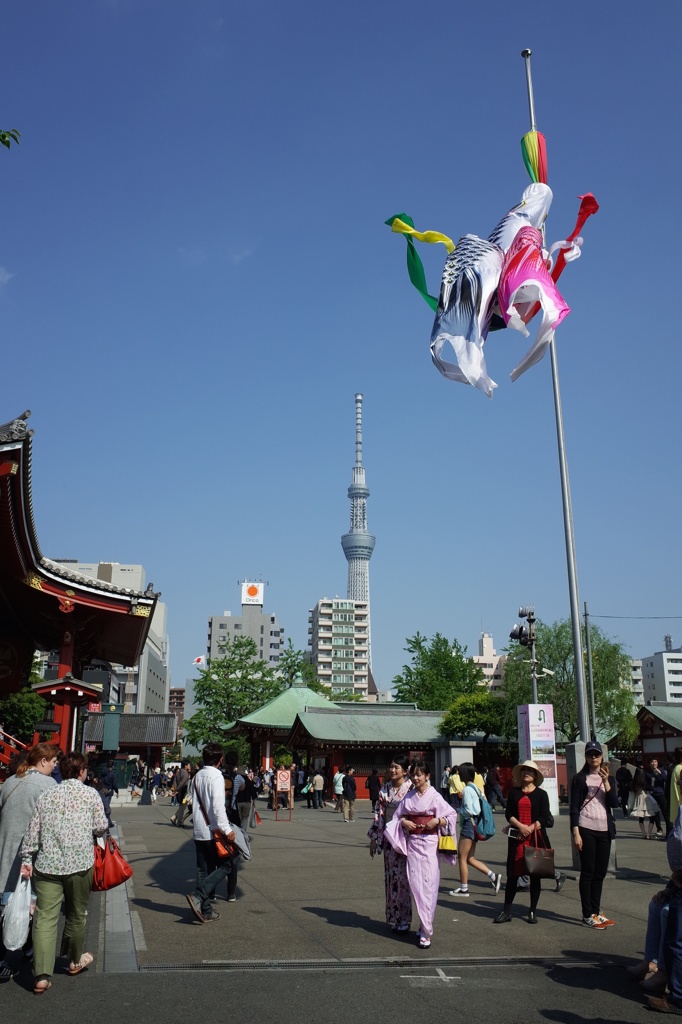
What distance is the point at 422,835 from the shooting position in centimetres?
789

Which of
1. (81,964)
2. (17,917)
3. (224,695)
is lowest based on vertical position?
(81,964)

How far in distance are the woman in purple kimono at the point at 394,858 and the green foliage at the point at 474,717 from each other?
3275 cm

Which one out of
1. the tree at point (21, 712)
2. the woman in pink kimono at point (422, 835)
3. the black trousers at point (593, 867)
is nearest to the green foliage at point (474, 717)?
the tree at point (21, 712)

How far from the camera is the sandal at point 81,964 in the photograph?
6.29m

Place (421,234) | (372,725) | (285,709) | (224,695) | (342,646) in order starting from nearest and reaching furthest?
1. (421,234)
2. (372,725)
3. (285,709)
4. (224,695)
5. (342,646)

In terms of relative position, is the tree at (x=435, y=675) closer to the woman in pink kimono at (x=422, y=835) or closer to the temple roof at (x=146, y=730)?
the temple roof at (x=146, y=730)

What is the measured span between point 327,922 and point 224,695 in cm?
4520

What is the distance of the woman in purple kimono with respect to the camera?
8.01 meters

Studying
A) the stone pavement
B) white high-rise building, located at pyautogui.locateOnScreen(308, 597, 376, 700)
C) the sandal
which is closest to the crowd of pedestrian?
the sandal

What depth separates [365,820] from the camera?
27.4 meters

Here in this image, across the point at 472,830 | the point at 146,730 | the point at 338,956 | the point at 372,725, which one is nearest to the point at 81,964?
the point at 338,956

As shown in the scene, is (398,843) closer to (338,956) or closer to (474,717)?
(338,956)

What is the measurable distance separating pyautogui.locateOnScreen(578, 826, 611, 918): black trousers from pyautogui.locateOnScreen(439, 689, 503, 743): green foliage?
3247 centimetres

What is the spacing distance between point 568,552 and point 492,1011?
28.1 feet
